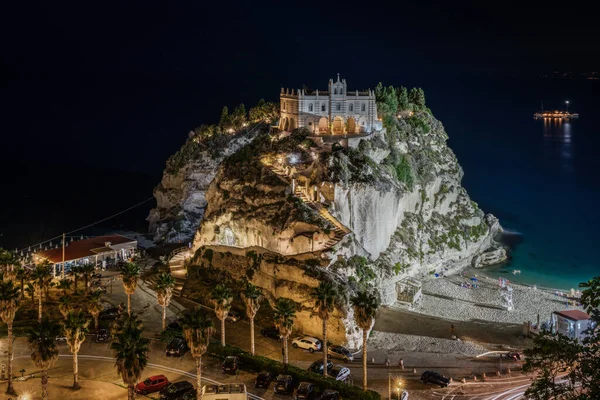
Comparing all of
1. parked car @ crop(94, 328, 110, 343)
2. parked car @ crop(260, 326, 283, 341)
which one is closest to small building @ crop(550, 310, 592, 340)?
parked car @ crop(260, 326, 283, 341)

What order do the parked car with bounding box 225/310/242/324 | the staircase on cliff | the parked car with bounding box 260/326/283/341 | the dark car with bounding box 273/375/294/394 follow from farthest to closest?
the staircase on cliff → the parked car with bounding box 225/310/242/324 → the parked car with bounding box 260/326/283/341 → the dark car with bounding box 273/375/294/394

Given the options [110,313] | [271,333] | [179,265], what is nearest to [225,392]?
[271,333]

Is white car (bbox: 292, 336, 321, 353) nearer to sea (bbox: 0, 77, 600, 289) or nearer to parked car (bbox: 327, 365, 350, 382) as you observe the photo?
parked car (bbox: 327, 365, 350, 382)

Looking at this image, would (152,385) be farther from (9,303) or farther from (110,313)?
(110,313)

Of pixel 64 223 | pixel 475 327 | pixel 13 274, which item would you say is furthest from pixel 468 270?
pixel 64 223

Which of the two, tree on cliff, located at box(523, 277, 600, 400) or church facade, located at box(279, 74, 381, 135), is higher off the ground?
church facade, located at box(279, 74, 381, 135)

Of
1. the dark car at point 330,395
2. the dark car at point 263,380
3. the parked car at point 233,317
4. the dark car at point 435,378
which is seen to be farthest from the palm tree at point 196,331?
the parked car at point 233,317

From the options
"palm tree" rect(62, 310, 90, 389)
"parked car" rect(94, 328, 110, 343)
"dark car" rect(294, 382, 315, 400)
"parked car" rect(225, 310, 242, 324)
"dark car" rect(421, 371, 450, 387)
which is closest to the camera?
"palm tree" rect(62, 310, 90, 389)

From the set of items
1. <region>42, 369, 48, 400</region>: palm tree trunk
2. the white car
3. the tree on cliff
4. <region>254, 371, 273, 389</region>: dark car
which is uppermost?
the tree on cliff
